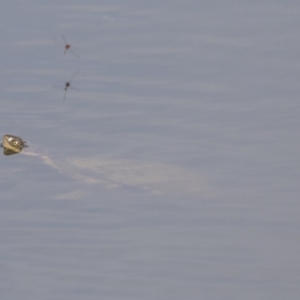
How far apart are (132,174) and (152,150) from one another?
0.32m

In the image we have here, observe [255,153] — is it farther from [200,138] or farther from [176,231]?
[176,231]

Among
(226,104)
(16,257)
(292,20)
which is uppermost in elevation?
(292,20)

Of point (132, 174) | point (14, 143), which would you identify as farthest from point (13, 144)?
point (132, 174)

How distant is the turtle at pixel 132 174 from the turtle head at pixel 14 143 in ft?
0.24

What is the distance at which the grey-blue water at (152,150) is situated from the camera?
5.61 m

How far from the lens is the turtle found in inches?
286

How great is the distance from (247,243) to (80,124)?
275cm

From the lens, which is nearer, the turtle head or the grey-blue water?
the grey-blue water

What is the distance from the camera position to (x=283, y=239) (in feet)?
19.6

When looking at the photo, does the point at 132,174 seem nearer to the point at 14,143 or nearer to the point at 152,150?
the point at 152,150

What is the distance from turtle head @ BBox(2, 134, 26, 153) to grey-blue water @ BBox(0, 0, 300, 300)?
0.31 ft

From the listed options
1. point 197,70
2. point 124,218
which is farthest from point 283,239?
point 197,70

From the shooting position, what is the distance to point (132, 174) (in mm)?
7641

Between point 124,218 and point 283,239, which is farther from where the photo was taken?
point 124,218
